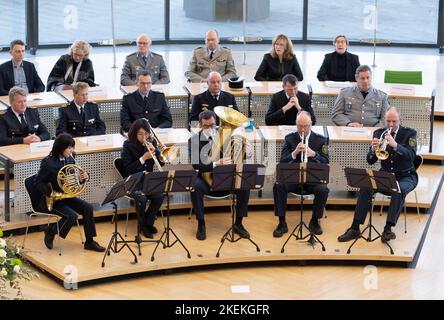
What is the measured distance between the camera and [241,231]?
10.6 metres

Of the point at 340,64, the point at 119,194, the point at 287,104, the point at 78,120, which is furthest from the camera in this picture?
the point at 340,64

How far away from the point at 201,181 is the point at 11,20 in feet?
23.0

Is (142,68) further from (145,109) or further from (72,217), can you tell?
(72,217)

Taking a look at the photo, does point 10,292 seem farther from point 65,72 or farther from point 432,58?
point 432,58

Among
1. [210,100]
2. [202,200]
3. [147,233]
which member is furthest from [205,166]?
[210,100]

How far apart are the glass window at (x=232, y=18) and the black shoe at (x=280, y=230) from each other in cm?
715

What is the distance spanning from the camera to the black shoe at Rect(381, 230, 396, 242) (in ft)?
34.5

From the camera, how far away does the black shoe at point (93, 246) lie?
33.5 ft

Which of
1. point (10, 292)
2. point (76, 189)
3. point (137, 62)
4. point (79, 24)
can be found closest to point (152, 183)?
point (76, 189)

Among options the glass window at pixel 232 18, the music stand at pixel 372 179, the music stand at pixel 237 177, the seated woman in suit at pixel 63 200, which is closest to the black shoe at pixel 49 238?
the seated woman in suit at pixel 63 200

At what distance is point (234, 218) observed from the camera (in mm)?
10844

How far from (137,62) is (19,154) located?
9.41ft

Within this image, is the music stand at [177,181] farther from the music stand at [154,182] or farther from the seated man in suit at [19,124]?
the seated man in suit at [19,124]

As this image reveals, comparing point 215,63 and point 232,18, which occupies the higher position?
point 232,18
